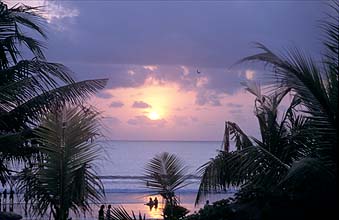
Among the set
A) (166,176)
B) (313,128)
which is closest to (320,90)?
(313,128)

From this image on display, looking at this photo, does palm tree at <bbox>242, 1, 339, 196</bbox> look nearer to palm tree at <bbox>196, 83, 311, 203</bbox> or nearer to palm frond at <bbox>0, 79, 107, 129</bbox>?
palm tree at <bbox>196, 83, 311, 203</bbox>

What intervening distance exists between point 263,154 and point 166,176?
1.52 meters

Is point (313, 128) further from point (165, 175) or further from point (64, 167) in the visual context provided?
point (64, 167)

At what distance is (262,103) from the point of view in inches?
427

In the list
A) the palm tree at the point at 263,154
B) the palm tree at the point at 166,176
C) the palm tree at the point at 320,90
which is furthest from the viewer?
the palm tree at the point at 166,176

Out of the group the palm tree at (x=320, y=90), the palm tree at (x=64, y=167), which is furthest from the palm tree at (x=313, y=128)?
the palm tree at (x=64, y=167)

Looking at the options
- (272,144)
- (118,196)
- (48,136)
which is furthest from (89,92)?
(118,196)

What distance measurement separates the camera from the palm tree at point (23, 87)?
781cm

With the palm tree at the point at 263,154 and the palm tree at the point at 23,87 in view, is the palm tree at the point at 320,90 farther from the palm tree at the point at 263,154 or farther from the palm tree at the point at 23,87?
the palm tree at the point at 23,87

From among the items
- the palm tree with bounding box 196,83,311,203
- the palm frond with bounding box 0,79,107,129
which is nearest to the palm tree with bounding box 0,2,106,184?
the palm frond with bounding box 0,79,107,129

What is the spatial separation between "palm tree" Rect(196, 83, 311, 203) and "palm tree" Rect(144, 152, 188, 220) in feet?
3.04

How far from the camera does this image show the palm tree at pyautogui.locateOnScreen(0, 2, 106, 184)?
7812 millimetres

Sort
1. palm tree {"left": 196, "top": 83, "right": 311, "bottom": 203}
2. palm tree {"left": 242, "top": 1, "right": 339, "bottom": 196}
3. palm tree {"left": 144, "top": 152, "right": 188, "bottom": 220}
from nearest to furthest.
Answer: palm tree {"left": 242, "top": 1, "right": 339, "bottom": 196} → palm tree {"left": 196, "top": 83, "right": 311, "bottom": 203} → palm tree {"left": 144, "top": 152, "right": 188, "bottom": 220}

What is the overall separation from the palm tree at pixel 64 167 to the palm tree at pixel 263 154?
2.22m
